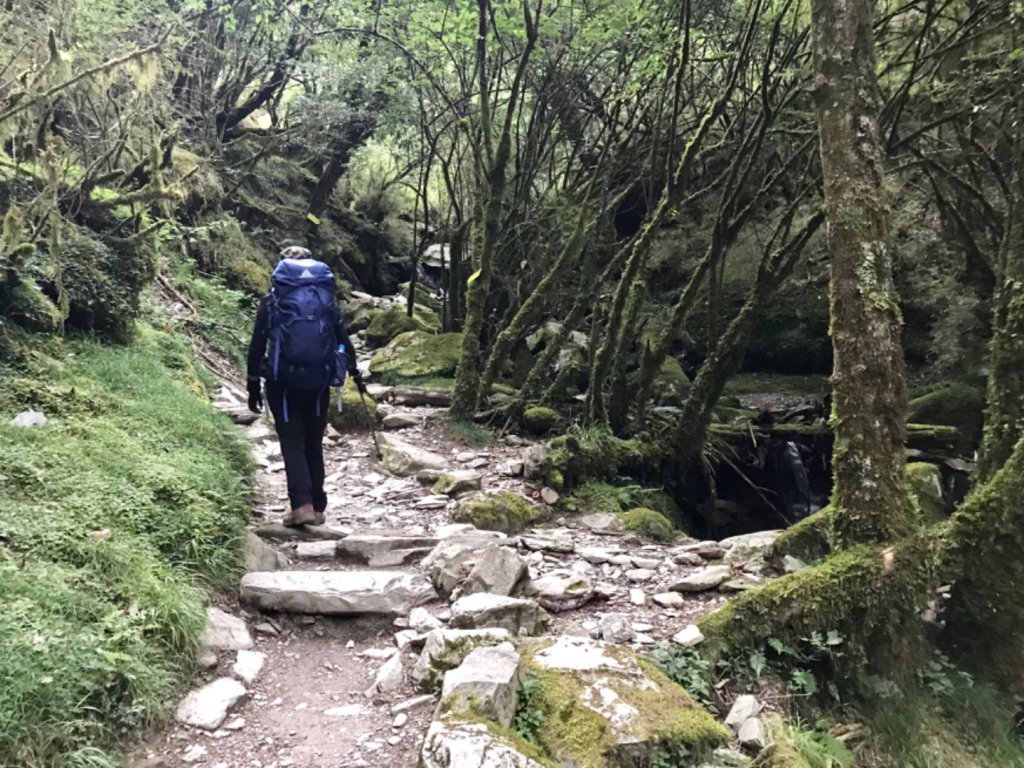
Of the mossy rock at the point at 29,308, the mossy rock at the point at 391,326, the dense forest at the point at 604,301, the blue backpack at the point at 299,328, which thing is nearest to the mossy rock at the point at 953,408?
the dense forest at the point at 604,301

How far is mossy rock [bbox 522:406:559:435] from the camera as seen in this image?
10820 mm

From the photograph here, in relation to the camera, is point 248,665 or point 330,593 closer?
point 248,665

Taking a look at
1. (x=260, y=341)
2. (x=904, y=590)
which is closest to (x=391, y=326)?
(x=260, y=341)

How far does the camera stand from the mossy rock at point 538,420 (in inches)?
426

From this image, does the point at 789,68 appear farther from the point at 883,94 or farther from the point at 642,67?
the point at 642,67

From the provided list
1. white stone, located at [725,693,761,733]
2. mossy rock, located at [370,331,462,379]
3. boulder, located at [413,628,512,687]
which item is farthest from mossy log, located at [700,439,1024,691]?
mossy rock, located at [370,331,462,379]

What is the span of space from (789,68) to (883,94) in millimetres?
1241

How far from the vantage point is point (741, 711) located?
403cm

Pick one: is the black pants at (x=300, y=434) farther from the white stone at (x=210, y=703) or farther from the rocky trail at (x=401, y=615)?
the white stone at (x=210, y=703)

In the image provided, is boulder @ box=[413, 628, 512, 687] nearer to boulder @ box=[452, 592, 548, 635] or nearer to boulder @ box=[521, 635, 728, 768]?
boulder @ box=[521, 635, 728, 768]

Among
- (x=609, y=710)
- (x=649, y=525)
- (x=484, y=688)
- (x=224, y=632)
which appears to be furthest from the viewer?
(x=649, y=525)

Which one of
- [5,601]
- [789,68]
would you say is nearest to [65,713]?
[5,601]

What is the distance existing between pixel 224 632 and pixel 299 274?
3013mm

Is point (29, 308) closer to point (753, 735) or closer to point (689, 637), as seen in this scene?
point (689, 637)
